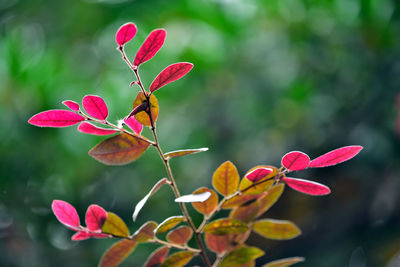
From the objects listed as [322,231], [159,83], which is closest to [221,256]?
[159,83]

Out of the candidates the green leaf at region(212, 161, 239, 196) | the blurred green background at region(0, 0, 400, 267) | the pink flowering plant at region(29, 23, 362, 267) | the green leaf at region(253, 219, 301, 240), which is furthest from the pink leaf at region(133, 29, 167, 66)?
the blurred green background at region(0, 0, 400, 267)

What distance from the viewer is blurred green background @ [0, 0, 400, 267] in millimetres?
1266

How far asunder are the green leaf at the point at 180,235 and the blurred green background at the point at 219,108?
0.85m

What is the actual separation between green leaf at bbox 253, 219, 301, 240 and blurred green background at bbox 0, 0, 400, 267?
2.55 feet

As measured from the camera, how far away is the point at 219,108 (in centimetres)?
162

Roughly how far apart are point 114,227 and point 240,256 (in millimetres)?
148

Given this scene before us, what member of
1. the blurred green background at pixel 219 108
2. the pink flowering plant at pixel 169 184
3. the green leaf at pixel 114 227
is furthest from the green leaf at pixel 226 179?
the blurred green background at pixel 219 108

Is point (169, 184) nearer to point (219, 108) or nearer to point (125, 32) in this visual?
point (125, 32)

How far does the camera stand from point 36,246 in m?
1.30

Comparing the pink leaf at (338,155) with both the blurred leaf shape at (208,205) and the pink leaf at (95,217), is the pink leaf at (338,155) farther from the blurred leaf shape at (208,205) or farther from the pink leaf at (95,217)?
the pink leaf at (95,217)

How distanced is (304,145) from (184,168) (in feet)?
1.60

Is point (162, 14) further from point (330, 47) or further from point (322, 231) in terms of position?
point (322, 231)

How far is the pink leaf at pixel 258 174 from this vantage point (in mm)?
378

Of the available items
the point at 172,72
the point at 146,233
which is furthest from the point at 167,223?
the point at 172,72
